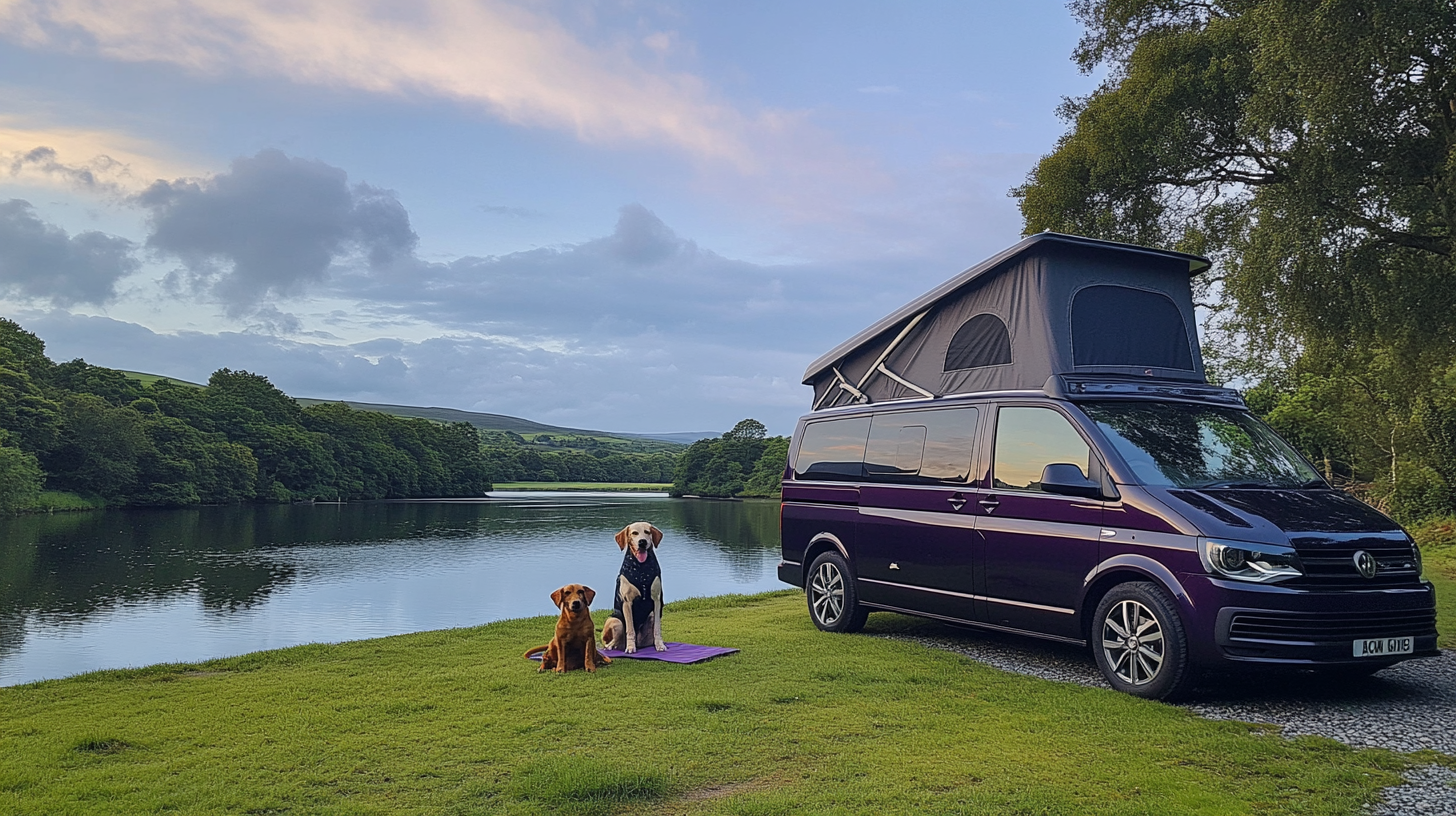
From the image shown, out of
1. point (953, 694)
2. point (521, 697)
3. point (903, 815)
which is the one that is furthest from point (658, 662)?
point (903, 815)

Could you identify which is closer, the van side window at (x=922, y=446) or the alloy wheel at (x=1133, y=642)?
the alloy wheel at (x=1133, y=642)

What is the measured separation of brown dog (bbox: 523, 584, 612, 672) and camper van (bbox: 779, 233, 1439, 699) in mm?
3046

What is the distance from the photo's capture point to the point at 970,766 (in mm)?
5340

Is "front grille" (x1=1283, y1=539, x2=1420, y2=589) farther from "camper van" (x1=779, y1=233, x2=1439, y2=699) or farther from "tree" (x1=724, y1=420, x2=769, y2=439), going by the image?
"tree" (x1=724, y1=420, x2=769, y2=439)

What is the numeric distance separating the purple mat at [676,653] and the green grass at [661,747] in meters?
0.19

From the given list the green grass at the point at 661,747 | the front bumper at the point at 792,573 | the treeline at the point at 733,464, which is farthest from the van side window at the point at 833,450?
the treeline at the point at 733,464

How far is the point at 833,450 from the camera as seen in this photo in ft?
35.8

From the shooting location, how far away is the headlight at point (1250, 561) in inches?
261

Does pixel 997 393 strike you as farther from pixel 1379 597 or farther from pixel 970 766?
pixel 970 766

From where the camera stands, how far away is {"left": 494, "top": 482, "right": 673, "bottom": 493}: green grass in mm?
130175

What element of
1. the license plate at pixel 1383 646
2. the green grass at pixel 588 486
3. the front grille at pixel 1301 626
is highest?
the front grille at pixel 1301 626

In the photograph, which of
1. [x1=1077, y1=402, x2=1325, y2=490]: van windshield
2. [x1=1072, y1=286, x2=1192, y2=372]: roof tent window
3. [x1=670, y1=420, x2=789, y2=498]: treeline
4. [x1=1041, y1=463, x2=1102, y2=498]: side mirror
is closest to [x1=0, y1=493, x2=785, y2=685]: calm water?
[x1=1072, y1=286, x2=1192, y2=372]: roof tent window

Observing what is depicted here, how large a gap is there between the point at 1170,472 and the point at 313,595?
2645 cm

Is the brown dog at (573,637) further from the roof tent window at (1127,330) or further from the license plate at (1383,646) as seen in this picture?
the license plate at (1383,646)
